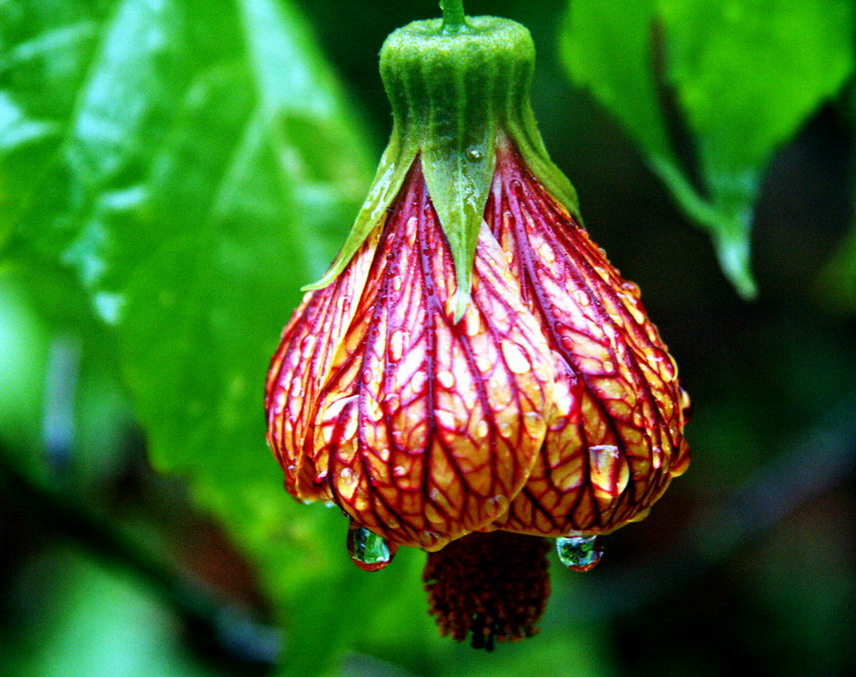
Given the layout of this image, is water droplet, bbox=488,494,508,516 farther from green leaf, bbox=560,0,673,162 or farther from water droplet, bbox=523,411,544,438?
green leaf, bbox=560,0,673,162

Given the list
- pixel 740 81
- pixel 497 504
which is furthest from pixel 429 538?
pixel 740 81

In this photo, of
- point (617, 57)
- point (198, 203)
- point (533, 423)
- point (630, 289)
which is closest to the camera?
point (533, 423)

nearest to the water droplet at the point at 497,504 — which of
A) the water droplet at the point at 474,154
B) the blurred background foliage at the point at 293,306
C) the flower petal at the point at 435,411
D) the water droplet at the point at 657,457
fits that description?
the flower petal at the point at 435,411

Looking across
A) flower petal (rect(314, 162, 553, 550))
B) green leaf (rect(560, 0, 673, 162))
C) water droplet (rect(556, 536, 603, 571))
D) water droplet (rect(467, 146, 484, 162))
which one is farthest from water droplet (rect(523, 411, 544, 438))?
green leaf (rect(560, 0, 673, 162))

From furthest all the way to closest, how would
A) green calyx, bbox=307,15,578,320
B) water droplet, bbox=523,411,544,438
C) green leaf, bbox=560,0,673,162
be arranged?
green leaf, bbox=560,0,673,162 < green calyx, bbox=307,15,578,320 < water droplet, bbox=523,411,544,438

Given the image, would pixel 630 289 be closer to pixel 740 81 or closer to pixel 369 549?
pixel 369 549

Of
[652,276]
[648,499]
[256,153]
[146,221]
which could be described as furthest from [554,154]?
[648,499]
